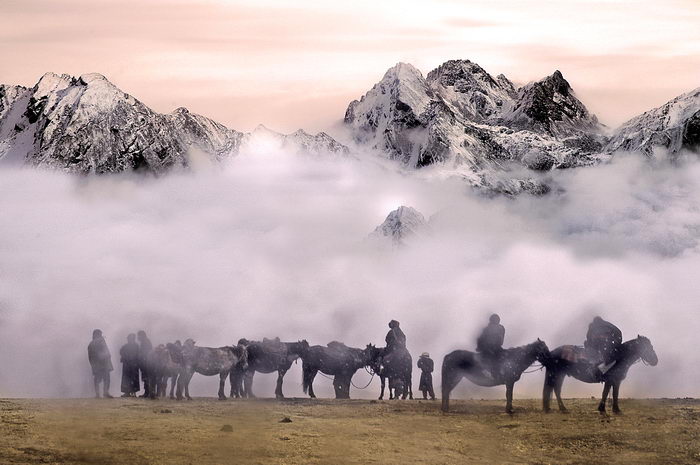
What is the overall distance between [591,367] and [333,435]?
1157cm

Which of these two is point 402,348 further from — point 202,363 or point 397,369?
point 202,363

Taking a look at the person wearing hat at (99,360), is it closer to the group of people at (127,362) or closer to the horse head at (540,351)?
the group of people at (127,362)

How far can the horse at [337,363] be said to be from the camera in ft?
173

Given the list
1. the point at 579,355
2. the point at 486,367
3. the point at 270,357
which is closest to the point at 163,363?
the point at 270,357

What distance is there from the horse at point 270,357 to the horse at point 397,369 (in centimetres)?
396

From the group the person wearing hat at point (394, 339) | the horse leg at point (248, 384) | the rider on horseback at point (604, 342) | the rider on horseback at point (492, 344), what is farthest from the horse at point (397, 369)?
the rider on horseback at point (604, 342)

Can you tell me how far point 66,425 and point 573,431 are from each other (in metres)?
17.5

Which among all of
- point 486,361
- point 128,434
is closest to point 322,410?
point 486,361

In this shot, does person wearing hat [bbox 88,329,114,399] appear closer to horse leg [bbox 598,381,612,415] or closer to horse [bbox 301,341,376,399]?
horse [bbox 301,341,376,399]

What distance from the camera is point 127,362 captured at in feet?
164

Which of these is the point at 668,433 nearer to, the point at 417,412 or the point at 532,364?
the point at 532,364

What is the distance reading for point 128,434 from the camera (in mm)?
35719

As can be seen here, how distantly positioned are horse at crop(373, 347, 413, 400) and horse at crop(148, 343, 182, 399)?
32.8ft

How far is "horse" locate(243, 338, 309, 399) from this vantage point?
50.8 meters
